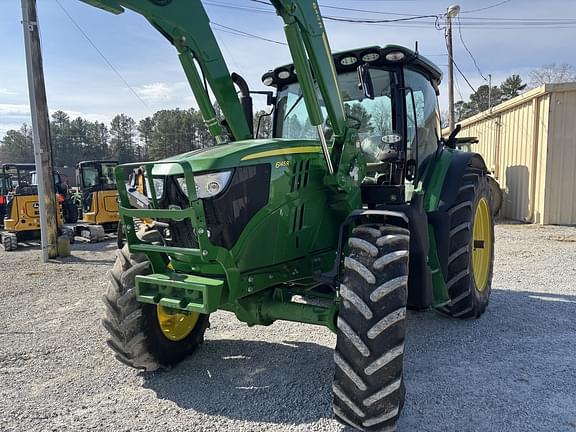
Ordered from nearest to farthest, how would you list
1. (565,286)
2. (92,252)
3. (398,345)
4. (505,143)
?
(398,345) → (565,286) → (92,252) → (505,143)

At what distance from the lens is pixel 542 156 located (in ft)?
37.8

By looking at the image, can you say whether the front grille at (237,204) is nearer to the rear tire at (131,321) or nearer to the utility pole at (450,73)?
the rear tire at (131,321)

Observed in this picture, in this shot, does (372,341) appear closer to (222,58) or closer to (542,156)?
(222,58)

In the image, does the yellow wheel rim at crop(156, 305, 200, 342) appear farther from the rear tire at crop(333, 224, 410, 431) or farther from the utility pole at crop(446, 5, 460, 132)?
the utility pole at crop(446, 5, 460, 132)

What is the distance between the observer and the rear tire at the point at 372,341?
9.08ft

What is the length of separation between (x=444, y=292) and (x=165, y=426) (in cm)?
245

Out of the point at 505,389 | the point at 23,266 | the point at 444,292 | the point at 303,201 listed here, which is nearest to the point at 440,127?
A: the point at 444,292

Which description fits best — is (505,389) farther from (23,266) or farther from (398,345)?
(23,266)

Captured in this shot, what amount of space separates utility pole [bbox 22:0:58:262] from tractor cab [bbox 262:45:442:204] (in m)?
6.73

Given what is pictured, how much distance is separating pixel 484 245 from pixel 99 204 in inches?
422

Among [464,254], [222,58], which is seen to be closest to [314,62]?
[222,58]

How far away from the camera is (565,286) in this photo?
6293 millimetres

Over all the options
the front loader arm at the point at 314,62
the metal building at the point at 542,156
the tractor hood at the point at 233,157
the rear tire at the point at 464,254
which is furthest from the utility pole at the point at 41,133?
the metal building at the point at 542,156

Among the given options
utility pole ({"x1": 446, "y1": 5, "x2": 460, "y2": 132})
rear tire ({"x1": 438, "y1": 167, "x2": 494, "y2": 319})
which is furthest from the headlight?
utility pole ({"x1": 446, "y1": 5, "x2": 460, "y2": 132})
